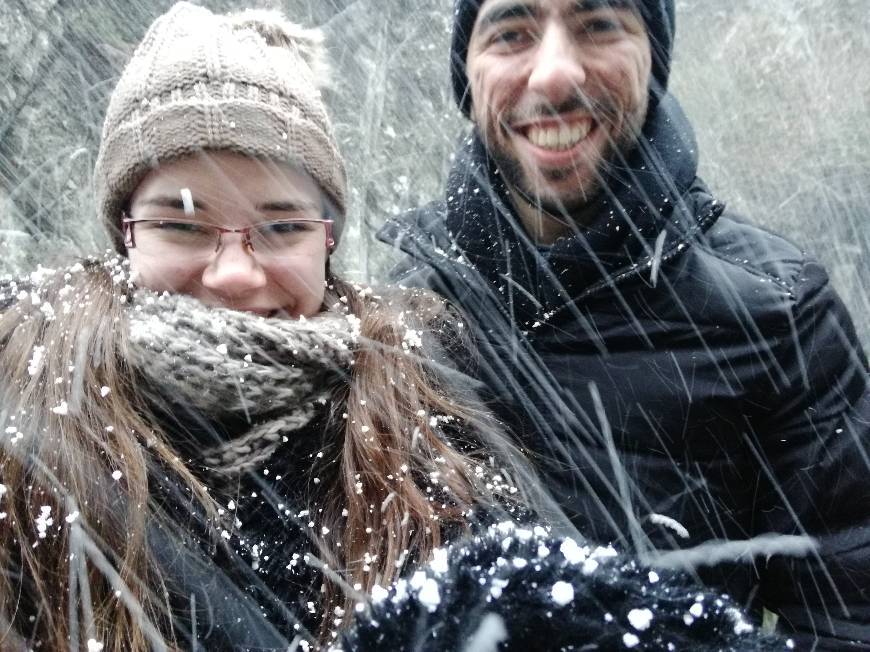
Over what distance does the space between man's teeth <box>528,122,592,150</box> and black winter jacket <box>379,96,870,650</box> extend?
14 cm

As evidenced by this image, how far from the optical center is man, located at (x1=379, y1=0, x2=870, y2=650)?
1.89 m

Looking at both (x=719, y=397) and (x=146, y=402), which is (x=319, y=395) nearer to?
(x=146, y=402)

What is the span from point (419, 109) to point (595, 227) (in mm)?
3904

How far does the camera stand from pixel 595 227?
1.93 m

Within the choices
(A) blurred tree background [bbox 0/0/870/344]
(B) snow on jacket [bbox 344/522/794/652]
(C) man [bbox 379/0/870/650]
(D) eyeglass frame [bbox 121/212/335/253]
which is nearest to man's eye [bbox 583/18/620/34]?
(C) man [bbox 379/0/870/650]

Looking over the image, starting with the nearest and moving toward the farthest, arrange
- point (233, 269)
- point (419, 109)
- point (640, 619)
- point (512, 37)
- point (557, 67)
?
point (640, 619) < point (233, 269) < point (557, 67) < point (512, 37) < point (419, 109)

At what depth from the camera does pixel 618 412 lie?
1.99m

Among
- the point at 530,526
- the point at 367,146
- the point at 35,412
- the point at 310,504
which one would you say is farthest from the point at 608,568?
the point at 367,146

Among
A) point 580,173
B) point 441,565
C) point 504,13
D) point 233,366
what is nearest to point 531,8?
point 504,13

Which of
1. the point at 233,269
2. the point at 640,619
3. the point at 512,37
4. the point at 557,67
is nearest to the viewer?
the point at 640,619

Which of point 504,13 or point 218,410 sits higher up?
point 504,13

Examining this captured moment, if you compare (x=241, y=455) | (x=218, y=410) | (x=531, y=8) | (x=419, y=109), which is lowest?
(x=241, y=455)

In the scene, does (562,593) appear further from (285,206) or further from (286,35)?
(286,35)

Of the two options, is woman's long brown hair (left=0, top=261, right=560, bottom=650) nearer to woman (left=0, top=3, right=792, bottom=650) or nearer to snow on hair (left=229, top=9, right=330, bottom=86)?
woman (left=0, top=3, right=792, bottom=650)
